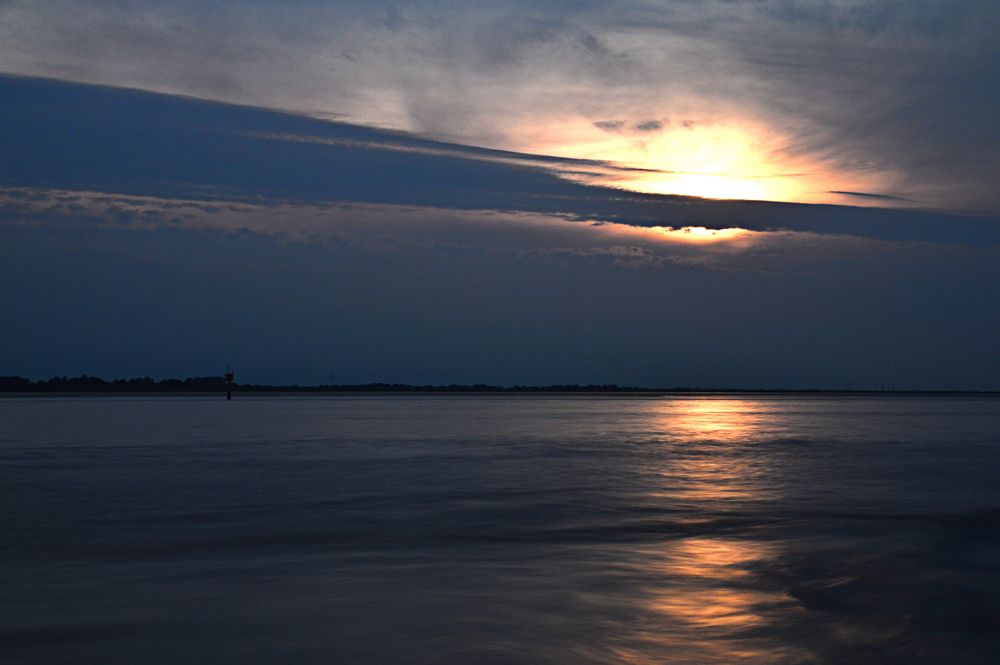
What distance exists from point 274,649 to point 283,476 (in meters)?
15.9

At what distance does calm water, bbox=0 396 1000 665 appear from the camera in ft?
27.1

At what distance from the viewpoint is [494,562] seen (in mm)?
12266

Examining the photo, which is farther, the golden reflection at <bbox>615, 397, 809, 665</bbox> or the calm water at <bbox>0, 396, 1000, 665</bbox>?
the calm water at <bbox>0, 396, 1000, 665</bbox>

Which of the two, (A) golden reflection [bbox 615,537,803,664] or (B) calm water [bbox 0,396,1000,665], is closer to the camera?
(A) golden reflection [bbox 615,537,803,664]

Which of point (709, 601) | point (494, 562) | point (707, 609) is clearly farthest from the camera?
point (494, 562)

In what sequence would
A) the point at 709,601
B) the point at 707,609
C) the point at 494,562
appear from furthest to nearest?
the point at 494,562 → the point at 709,601 → the point at 707,609

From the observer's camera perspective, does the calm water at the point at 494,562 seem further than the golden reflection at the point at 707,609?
Yes

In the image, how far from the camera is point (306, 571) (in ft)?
37.6

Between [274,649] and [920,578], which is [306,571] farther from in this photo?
[920,578]

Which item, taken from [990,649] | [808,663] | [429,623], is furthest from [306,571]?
[990,649]

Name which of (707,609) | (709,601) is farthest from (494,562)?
(707,609)

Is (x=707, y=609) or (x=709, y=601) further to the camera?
(x=709, y=601)

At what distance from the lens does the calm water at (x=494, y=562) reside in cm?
827

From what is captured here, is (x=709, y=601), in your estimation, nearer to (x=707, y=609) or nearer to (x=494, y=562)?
(x=707, y=609)
